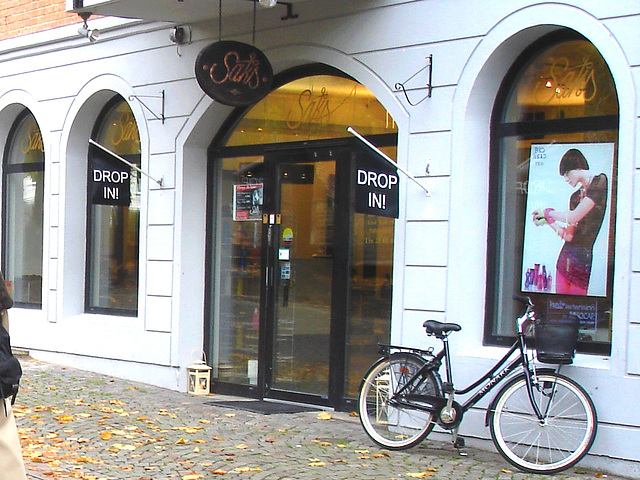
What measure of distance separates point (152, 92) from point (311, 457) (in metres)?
5.17

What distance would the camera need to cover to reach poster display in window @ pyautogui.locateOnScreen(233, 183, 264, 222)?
1034cm

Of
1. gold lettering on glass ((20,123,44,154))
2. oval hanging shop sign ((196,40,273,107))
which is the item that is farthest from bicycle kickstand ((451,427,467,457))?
gold lettering on glass ((20,123,44,154))

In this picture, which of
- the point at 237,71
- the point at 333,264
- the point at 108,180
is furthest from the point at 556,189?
the point at 108,180

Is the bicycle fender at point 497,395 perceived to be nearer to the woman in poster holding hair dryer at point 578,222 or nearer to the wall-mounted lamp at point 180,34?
the woman in poster holding hair dryer at point 578,222

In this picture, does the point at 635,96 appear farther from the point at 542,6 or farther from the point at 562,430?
the point at 562,430

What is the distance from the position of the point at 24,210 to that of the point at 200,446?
6.97 metres

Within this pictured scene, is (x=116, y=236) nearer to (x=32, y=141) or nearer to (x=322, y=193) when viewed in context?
(x=32, y=141)

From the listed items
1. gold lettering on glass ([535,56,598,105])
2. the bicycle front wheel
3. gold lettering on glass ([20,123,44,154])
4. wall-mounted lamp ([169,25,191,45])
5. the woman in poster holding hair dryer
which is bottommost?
the bicycle front wheel

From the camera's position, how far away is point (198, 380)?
10.5 m

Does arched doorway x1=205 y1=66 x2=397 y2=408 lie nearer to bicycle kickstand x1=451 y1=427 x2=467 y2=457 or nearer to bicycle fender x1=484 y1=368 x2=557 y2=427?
bicycle kickstand x1=451 y1=427 x2=467 y2=457

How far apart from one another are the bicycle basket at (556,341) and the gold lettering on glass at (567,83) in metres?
1.82

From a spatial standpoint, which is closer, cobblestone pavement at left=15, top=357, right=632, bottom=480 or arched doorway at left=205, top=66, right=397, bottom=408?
cobblestone pavement at left=15, top=357, right=632, bottom=480

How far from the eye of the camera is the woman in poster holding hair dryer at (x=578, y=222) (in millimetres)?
7578

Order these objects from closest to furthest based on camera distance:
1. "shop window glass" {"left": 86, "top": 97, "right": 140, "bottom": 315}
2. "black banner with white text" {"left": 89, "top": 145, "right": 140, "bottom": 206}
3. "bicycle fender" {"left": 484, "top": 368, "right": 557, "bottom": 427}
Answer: "bicycle fender" {"left": 484, "top": 368, "right": 557, "bottom": 427} → "black banner with white text" {"left": 89, "top": 145, "right": 140, "bottom": 206} → "shop window glass" {"left": 86, "top": 97, "right": 140, "bottom": 315}
